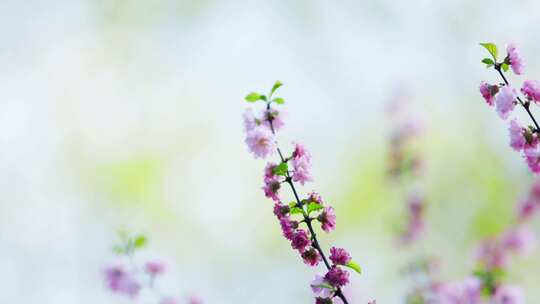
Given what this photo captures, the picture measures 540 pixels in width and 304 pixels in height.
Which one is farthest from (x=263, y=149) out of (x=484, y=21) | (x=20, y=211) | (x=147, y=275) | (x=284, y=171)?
(x=20, y=211)

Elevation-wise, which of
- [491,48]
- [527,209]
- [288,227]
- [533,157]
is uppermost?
[527,209]

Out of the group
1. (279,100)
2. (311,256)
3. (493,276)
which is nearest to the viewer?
(311,256)

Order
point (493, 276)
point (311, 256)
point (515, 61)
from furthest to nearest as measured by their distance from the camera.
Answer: point (493, 276) < point (515, 61) < point (311, 256)

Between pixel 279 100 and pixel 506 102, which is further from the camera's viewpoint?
pixel 279 100

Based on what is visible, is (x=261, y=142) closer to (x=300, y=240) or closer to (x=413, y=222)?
(x=300, y=240)

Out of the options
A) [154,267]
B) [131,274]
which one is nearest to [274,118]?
[154,267]

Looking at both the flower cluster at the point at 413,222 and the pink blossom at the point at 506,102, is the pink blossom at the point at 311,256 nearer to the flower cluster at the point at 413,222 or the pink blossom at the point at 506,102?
the pink blossom at the point at 506,102

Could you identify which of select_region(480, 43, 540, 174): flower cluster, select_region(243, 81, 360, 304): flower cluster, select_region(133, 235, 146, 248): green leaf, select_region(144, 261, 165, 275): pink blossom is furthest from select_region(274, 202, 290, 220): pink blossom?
select_region(144, 261, 165, 275): pink blossom
